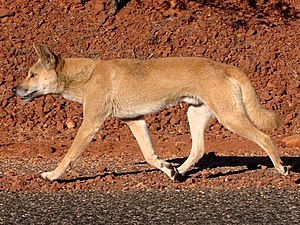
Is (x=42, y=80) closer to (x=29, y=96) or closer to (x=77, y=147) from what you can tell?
(x=29, y=96)

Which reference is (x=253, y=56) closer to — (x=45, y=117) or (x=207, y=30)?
(x=207, y=30)

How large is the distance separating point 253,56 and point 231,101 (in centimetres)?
793

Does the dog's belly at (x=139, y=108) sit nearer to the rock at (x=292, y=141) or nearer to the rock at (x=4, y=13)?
the rock at (x=292, y=141)

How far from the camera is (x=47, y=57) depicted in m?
10.9

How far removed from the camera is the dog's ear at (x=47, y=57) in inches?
424

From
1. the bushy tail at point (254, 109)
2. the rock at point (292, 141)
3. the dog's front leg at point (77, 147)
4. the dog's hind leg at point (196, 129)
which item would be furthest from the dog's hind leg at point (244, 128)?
the rock at point (292, 141)

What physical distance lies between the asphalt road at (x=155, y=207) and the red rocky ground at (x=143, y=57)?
3.04ft

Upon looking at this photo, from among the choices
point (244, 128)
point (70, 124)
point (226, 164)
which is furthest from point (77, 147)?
point (70, 124)

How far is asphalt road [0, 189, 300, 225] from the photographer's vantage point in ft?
26.8

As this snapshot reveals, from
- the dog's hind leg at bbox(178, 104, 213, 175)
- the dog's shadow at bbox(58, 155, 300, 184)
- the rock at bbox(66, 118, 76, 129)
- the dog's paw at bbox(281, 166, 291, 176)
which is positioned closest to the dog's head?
the dog's shadow at bbox(58, 155, 300, 184)

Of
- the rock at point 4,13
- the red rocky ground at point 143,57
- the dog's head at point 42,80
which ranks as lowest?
the rock at point 4,13

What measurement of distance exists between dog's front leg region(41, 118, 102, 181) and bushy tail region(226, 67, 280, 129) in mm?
1829

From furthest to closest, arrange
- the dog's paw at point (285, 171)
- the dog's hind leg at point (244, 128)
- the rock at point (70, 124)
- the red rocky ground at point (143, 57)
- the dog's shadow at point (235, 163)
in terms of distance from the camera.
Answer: the rock at point (70, 124), the red rocky ground at point (143, 57), the dog's shadow at point (235, 163), the dog's hind leg at point (244, 128), the dog's paw at point (285, 171)

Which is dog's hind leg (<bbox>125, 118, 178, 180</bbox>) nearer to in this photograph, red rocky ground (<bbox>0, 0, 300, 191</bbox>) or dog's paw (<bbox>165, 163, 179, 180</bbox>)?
dog's paw (<bbox>165, 163, 179, 180</bbox>)
